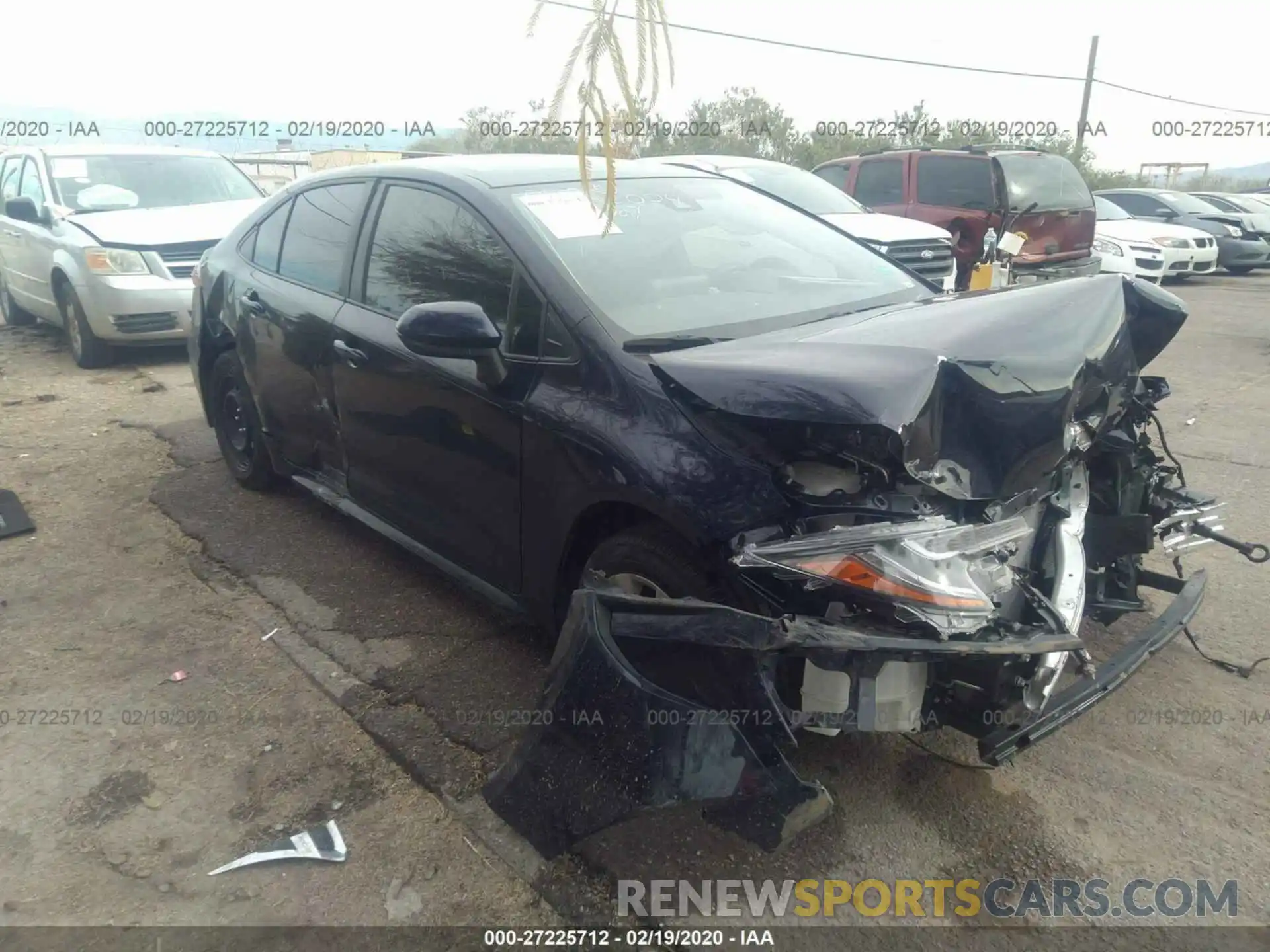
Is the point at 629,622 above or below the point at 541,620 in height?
above

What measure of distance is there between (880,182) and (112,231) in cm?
805

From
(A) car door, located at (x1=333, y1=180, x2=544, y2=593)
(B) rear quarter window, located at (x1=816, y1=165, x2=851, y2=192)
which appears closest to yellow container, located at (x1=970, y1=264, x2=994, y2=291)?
(B) rear quarter window, located at (x1=816, y1=165, x2=851, y2=192)

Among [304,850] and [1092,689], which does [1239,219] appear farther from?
[304,850]

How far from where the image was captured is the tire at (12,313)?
10.1m

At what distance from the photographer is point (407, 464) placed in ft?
11.3

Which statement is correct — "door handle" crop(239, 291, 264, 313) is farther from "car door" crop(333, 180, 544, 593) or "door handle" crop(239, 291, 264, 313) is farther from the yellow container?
the yellow container

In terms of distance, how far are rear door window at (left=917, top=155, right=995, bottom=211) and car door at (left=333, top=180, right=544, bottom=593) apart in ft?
26.4

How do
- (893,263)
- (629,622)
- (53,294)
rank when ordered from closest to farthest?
(629,622) → (893,263) → (53,294)

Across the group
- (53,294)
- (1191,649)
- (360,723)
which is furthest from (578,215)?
(53,294)

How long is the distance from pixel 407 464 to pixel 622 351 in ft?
3.81

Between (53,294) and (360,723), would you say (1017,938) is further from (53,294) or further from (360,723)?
(53,294)

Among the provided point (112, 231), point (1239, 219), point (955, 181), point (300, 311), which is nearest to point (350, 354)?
point (300, 311)

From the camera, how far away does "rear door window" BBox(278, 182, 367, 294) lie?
12.5ft

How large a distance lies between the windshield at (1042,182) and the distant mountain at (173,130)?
590 cm
